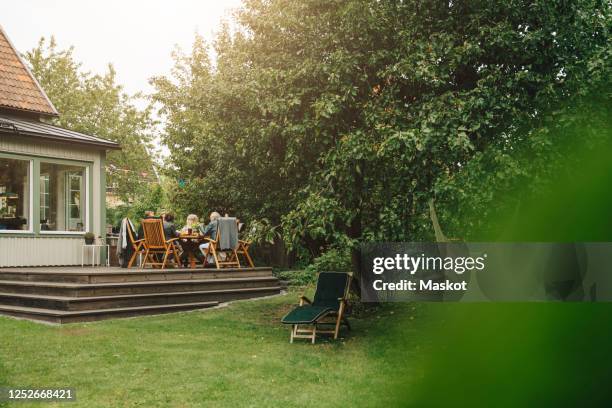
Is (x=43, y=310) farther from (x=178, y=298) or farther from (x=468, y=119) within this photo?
(x=468, y=119)

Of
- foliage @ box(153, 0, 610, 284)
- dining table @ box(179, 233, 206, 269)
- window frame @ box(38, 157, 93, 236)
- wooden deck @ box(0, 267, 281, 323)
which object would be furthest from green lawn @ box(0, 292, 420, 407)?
window frame @ box(38, 157, 93, 236)

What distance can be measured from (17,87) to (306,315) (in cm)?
1202

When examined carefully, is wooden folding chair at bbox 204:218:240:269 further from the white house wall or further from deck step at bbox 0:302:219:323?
the white house wall

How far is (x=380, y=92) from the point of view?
9.09m

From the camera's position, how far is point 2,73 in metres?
16.9

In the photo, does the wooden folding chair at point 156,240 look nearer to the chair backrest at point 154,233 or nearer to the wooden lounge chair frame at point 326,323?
the chair backrest at point 154,233

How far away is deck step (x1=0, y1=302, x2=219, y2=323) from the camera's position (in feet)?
32.9

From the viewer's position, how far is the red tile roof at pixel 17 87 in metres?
16.2

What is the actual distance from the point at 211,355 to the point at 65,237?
8.22 meters

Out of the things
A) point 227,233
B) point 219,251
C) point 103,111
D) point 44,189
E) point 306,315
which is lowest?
point 306,315

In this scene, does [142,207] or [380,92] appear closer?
[380,92]

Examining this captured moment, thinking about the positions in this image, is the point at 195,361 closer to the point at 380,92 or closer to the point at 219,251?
the point at 380,92

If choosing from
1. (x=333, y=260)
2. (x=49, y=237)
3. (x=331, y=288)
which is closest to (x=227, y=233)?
(x=333, y=260)

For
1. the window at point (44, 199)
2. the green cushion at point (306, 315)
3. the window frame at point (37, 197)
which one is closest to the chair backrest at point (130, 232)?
the window frame at point (37, 197)
